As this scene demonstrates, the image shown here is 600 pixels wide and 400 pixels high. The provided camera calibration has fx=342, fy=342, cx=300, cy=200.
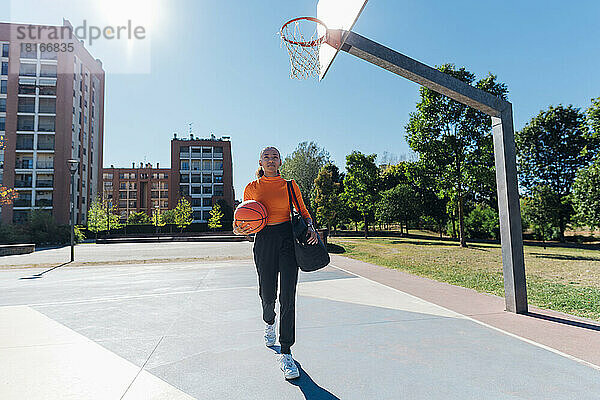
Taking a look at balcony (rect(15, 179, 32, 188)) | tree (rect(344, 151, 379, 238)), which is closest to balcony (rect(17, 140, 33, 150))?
balcony (rect(15, 179, 32, 188))

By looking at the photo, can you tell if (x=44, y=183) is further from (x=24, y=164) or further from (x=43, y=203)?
(x=24, y=164)

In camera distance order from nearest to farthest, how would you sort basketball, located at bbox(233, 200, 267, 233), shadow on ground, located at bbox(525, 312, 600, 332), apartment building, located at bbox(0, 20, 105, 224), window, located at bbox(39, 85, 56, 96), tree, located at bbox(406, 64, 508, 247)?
basketball, located at bbox(233, 200, 267, 233) < shadow on ground, located at bbox(525, 312, 600, 332) < tree, located at bbox(406, 64, 508, 247) < apartment building, located at bbox(0, 20, 105, 224) < window, located at bbox(39, 85, 56, 96)

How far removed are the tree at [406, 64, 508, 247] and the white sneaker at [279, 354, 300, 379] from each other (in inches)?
803

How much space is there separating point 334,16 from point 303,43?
99 cm

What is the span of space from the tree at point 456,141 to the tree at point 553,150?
52.2 ft

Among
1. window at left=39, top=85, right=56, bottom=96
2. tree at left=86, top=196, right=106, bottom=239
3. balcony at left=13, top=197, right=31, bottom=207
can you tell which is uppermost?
window at left=39, top=85, right=56, bottom=96

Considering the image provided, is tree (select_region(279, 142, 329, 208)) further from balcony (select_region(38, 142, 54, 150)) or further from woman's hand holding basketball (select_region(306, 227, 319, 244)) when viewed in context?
woman's hand holding basketball (select_region(306, 227, 319, 244))

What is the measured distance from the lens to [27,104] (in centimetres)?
4175

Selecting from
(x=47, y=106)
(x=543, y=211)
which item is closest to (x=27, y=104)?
(x=47, y=106)

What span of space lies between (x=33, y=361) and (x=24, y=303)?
3473mm

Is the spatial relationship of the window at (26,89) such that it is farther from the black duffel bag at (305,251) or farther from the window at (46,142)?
the black duffel bag at (305,251)

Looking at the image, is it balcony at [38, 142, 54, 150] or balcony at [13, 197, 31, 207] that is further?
balcony at [38, 142, 54, 150]

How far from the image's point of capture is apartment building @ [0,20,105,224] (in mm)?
40594

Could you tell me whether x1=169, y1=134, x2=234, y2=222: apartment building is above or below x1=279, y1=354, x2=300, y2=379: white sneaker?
above
